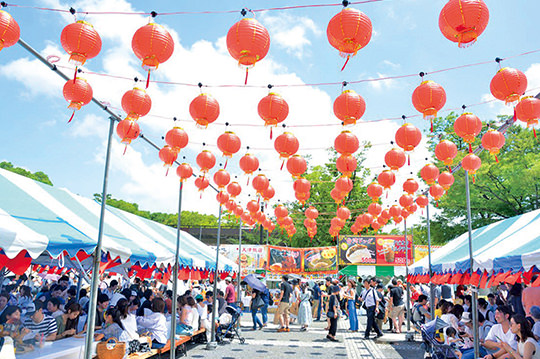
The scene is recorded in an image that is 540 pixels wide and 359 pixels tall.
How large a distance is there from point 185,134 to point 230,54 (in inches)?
138

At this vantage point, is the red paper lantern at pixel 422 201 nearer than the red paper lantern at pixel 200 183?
No

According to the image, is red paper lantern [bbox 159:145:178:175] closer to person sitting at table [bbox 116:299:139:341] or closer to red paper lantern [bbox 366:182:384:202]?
person sitting at table [bbox 116:299:139:341]

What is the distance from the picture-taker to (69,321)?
25.0 feet

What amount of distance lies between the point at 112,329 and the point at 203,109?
407 centimetres

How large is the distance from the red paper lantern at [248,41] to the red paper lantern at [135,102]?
7.00 ft

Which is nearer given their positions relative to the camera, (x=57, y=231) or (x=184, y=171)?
(x=57, y=231)

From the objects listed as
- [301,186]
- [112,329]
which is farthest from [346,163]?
[112,329]

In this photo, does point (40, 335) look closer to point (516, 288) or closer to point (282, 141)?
point (282, 141)

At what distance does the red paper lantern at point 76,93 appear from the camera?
589 centimetres

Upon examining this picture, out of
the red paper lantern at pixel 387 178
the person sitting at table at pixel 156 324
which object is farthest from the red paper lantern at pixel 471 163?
the person sitting at table at pixel 156 324

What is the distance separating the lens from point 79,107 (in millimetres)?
6090

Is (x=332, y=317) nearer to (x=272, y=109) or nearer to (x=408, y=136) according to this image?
(x=408, y=136)

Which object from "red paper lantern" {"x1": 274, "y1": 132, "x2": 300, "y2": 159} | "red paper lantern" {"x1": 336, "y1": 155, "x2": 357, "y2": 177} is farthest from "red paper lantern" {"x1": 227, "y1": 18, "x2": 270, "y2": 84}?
"red paper lantern" {"x1": 336, "y1": 155, "x2": 357, "y2": 177}

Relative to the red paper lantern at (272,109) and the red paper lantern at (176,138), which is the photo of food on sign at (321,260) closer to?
the red paper lantern at (176,138)
